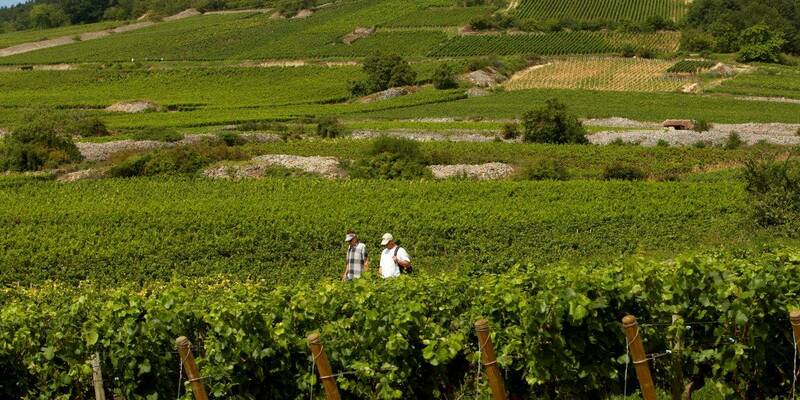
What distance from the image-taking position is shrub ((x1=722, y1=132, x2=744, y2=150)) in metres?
53.0

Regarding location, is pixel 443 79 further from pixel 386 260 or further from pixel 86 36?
pixel 86 36

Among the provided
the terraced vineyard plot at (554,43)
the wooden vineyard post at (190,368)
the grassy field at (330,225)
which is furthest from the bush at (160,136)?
the terraced vineyard plot at (554,43)

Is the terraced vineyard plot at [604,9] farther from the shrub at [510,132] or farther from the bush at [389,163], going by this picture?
the bush at [389,163]

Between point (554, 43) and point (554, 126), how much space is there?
232 ft

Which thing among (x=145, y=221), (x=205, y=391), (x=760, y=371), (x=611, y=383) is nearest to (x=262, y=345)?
(x=205, y=391)

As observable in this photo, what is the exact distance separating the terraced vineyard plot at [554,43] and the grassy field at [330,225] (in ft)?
271

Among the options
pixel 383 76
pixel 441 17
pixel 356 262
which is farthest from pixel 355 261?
pixel 441 17

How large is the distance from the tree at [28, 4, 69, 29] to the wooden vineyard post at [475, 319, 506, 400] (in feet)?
630

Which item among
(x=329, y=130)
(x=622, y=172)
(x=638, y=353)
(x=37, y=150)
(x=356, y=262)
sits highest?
(x=638, y=353)

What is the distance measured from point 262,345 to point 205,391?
0.87m

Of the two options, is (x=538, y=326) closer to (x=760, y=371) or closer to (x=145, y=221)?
(x=760, y=371)

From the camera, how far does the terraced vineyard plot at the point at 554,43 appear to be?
120 metres

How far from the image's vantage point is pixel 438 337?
1250cm

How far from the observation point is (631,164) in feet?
148
